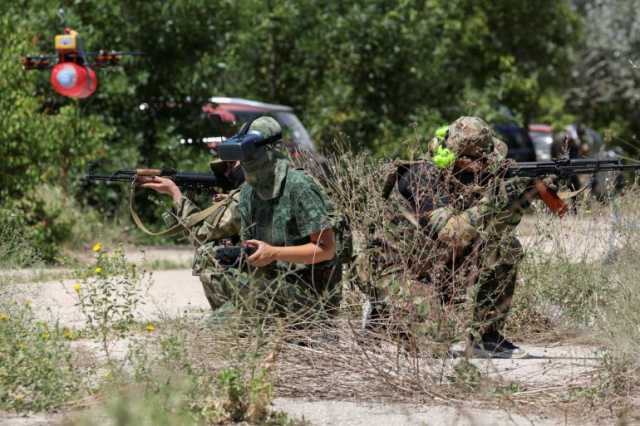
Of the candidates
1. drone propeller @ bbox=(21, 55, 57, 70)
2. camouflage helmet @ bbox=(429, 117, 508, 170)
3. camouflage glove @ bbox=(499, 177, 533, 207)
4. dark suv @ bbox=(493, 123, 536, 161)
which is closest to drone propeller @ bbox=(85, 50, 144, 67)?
drone propeller @ bbox=(21, 55, 57, 70)

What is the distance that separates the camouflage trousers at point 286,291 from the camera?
5.43 m

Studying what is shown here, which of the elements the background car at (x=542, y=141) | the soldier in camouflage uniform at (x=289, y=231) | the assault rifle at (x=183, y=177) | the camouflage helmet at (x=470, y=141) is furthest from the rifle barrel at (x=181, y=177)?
the background car at (x=542, y=141)

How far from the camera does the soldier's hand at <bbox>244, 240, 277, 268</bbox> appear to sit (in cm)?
546

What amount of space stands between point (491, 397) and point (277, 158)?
160cm

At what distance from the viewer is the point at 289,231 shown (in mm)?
5820

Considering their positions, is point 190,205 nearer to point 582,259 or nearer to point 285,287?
point 285,287

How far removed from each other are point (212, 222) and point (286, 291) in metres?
1.06

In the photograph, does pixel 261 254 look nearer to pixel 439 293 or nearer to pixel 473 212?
pixel 439 293

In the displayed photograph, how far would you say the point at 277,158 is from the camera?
5.87m

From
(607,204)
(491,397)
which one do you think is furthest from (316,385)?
(607,204)

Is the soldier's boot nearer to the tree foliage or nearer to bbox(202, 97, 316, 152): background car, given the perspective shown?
the tree foliage

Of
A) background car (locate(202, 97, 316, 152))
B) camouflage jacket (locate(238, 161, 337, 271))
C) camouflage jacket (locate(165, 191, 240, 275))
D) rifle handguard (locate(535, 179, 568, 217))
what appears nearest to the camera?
camouflage jacket (locate(238, 161, 337, 271))

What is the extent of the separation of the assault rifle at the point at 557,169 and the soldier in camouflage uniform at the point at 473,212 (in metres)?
0.06

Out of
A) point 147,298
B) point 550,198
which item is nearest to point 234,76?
point 147,298
